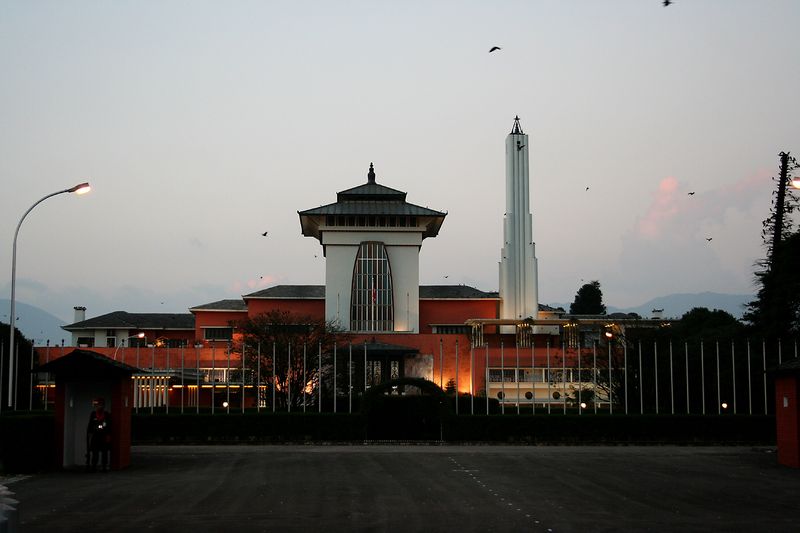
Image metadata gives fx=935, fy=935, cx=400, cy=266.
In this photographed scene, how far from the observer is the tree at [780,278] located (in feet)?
148

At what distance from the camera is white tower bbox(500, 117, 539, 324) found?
84.2 m

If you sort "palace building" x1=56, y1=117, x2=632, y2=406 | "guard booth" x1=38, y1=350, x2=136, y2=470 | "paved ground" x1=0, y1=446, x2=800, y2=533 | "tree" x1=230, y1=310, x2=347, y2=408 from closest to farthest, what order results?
"paved ground" x1=0, y1=446, x2=800, y2=533, "guard booth" x1=38, y1=350, x2=136, y2=470, "tree" x1=230, y1=310, x2=347, y2=408, "palace building" x1=56, y1=117, x2=632, y2=406

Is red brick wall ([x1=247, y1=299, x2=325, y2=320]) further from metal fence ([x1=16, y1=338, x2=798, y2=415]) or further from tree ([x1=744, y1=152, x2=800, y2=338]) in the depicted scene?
tree ([x1=744, y1=152, x2=800, y2=338])

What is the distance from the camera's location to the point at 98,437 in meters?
23.2

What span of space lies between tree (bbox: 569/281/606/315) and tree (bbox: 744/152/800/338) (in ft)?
259

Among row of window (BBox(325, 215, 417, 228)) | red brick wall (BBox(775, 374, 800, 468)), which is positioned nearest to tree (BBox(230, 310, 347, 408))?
row of window (BBox(325, 215, 417, 228))

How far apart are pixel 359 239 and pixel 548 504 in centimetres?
6149

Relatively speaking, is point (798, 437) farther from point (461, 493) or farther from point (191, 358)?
point (191, 358)

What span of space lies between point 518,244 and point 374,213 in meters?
15.4

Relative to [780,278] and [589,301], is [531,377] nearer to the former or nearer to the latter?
[780,278]

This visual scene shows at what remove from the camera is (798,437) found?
85.6 feet

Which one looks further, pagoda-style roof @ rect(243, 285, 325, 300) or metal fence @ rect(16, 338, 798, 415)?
pagoda-style roof @ rect(243, 285, 325, 300)

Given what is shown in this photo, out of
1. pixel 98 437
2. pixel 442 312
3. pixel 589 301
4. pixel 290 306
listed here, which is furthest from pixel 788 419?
pixel 589 301

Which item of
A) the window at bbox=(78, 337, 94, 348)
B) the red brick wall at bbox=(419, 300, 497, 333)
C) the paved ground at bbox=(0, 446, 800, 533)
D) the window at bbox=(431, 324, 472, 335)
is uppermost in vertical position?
the red brick wall at bbox=(419, 300, 497, 333)
